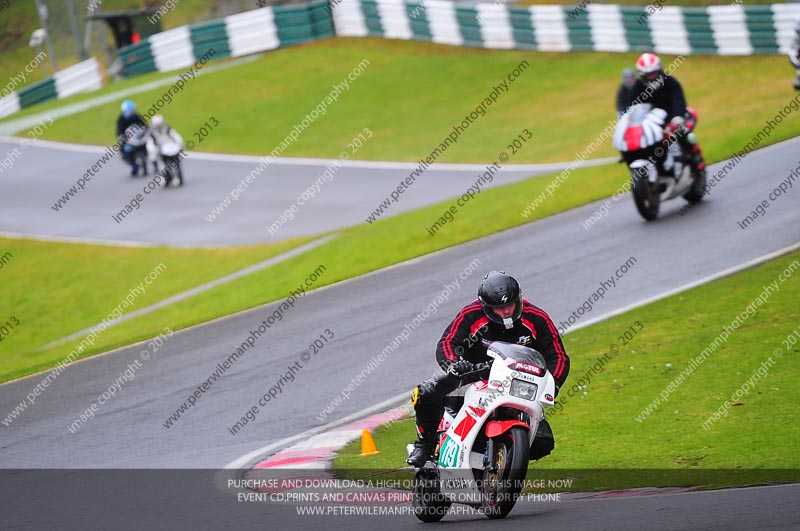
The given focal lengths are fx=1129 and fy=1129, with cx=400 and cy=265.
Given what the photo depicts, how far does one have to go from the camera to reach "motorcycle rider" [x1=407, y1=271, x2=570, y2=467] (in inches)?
299

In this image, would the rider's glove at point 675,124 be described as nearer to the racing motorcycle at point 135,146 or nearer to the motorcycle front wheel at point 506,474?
the motorcycle front wheel at point 506,474

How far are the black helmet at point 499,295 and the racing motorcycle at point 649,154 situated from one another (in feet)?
30.6

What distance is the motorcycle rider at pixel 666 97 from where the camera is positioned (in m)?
16.6

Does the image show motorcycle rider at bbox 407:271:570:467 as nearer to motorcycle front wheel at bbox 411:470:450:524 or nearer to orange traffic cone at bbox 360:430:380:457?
motorcycle front wheel at bbox 411:470:450:524

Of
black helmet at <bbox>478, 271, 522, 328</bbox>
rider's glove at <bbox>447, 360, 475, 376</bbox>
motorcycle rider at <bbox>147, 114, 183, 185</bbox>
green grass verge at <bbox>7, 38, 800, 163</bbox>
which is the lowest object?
→ green grass verge at <bbox>7, 38, 800, 163</bbox>

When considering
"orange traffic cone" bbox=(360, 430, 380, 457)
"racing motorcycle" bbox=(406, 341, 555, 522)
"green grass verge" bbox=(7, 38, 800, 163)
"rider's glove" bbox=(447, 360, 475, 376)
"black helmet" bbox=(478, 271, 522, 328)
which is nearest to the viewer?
"racing motorcycle" bbox=(406, 341, 555, 522)

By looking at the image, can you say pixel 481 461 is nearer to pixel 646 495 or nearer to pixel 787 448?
pixel 646 495

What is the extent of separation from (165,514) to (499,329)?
282 centimetres

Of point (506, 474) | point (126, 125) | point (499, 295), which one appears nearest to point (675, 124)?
point (499, 295)

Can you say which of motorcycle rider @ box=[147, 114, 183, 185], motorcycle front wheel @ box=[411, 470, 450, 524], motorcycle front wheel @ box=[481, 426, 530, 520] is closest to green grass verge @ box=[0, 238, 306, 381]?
motorcycle rider @ box=[147, 114, 183, 185]

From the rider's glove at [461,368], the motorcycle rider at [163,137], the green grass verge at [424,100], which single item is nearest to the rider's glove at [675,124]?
the green grass verge at [424,100]

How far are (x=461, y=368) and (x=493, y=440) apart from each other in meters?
0.53

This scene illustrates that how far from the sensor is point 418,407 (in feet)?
25.7

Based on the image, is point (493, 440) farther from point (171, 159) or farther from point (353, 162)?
point (353, 162)
